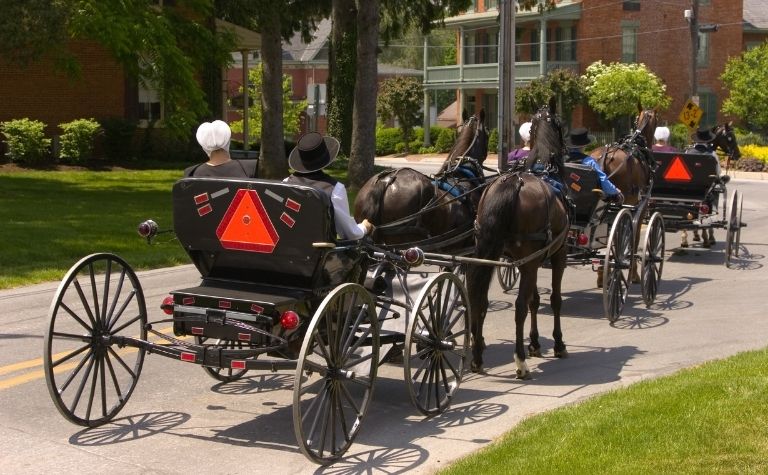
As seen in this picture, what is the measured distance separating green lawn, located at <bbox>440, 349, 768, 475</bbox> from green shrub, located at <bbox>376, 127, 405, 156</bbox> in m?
56.7

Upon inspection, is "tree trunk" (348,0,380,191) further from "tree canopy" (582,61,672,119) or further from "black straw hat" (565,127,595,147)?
"tree canopy" (582,61,672,119)

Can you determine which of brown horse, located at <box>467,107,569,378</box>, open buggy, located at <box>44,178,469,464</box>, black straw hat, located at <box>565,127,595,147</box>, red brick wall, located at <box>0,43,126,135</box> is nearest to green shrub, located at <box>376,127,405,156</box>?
red brick wall, located at <box>0,43,126,135</box>

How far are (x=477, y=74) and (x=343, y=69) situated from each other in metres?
27.8

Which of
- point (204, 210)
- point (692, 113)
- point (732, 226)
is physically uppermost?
point (692, 113)

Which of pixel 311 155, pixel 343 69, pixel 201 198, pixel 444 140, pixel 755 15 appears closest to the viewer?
pixel 201 198

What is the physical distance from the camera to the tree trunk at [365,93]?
27.6 metres

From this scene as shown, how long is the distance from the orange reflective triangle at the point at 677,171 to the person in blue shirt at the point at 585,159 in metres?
3.99

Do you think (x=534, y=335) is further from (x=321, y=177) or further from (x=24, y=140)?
(x=24, y=140)

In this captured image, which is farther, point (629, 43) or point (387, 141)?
point (387, 141)

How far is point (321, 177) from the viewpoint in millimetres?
8039

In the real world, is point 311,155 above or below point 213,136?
below

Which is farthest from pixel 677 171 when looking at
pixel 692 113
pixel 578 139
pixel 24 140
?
pixel 24 140

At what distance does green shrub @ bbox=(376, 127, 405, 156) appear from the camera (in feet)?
213

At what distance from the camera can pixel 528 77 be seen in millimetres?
60219
